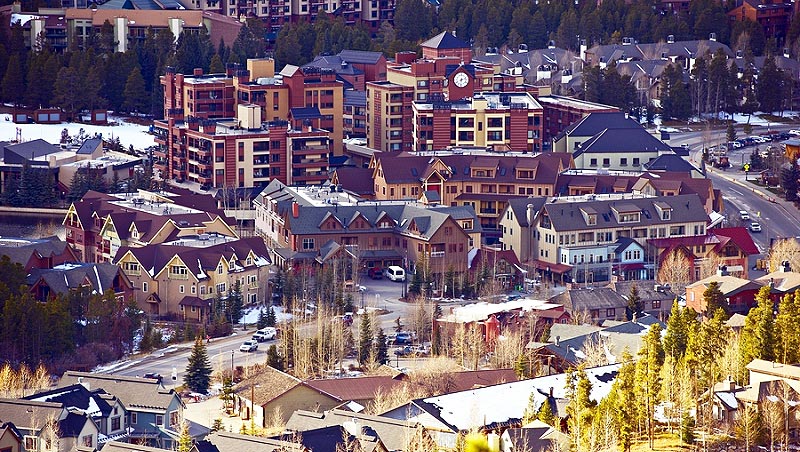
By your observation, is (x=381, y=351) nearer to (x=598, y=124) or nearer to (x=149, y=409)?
(x=149, y=409)

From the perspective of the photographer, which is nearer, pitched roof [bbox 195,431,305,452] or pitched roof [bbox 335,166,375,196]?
pitched roof [bbox 195,431,305,452]

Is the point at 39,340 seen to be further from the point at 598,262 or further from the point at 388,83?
the point at 388,83

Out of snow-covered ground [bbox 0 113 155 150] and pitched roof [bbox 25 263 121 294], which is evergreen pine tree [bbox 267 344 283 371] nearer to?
pitched roof [bbox 25 263 121 294]

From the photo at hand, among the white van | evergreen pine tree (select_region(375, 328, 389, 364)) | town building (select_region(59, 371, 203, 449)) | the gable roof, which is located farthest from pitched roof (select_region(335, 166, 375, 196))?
the gable roof

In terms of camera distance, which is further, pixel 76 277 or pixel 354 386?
pixel 76 277

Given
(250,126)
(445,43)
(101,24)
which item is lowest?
(250,126)

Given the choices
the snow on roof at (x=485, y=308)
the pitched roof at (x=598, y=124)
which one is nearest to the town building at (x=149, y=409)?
the snow on roof at (x=485, y=308)

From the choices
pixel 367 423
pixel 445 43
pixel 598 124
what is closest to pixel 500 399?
pixel 367 423
